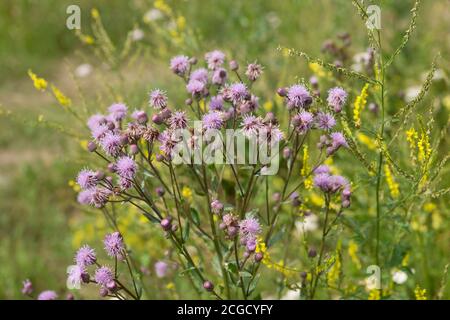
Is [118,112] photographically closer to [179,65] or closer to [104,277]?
[179,65]

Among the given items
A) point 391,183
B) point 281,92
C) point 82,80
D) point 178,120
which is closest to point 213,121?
point 178,120

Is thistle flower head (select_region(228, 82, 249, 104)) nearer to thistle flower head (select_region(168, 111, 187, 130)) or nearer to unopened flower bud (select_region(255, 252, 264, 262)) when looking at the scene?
thistle flower head (select_region(168, 111, 187, 130))

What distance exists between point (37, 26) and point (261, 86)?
3.35m

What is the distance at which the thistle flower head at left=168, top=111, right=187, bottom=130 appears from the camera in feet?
7.20

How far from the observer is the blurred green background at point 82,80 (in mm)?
4367

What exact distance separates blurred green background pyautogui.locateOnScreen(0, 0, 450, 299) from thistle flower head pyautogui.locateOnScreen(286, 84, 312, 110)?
156 centimetres

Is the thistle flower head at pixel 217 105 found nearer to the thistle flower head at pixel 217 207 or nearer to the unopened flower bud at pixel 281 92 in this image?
the unopened flower bud at pixel 281 92

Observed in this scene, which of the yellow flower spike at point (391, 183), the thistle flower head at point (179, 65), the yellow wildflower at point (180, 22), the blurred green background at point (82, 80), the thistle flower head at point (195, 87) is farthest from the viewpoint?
the blurred green background at point (82, 80)

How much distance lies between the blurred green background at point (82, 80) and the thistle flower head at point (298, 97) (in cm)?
156

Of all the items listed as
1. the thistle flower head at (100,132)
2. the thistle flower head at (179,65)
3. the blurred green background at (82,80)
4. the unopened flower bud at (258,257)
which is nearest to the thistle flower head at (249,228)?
the unopened flower bud at (258,257)

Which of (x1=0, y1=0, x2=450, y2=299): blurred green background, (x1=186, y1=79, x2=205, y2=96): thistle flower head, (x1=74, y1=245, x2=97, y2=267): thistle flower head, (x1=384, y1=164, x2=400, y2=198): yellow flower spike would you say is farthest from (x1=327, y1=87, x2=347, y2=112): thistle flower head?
(x1=0, y1=0, x2=450, y2=299): blurred green background

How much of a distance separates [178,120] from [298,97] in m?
0.40
